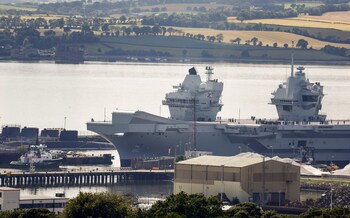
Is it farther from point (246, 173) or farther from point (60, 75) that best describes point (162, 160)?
point (60, 75)

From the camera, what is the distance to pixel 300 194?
80312 mm

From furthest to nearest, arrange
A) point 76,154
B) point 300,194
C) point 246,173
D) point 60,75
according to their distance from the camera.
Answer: point 60,75
point 76,154
point 300,194
point 246,173

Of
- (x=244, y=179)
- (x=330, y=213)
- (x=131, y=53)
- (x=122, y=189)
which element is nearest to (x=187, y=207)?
(x=330, y=213)

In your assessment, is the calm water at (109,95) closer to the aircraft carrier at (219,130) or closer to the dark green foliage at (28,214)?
the aircraft carrier at (219,130)

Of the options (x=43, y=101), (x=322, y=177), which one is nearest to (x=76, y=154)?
(x=322, y=177)

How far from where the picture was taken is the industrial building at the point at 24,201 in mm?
67812

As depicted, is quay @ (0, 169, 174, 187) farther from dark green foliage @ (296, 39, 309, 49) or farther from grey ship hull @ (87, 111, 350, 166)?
dark green foliage @ (296, 39, 309, 49)

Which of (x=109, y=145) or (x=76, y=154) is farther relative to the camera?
(x=109, y=145)

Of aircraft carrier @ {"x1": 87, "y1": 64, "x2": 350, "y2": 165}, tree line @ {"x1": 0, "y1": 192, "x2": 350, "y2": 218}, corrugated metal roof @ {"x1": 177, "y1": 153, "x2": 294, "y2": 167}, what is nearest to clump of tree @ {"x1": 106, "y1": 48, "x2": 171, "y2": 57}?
aircraft carrier @ {"x1": 87, "y1": 64, "x2": 350, "y2": 165}

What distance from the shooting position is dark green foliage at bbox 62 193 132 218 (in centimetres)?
6244

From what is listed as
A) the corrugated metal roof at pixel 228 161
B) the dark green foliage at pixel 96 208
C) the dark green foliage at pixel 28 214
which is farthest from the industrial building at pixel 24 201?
the corrugated metal roof at pixel 228 161

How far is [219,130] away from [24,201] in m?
30.6

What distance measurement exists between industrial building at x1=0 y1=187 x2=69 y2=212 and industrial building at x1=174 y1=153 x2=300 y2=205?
5867mm

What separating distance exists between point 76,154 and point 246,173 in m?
29.0
